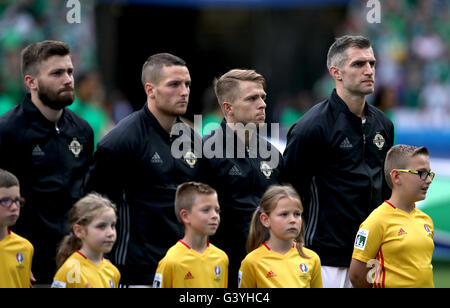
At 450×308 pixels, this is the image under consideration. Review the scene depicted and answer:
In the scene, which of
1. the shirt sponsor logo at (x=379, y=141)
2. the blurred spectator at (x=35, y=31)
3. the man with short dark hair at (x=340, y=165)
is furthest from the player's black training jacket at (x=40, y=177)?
the blurred spectator at (x=35, y=31)

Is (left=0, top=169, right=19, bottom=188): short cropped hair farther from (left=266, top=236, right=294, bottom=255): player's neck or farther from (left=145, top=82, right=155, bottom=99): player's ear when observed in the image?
(left=266, top=236, right=294, bottom=255): player's neck

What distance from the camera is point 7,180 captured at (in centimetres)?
548

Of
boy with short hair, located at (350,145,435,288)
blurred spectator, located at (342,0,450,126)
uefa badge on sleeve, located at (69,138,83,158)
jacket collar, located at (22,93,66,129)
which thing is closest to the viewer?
boy with short hair, located at (350,145,435,288)

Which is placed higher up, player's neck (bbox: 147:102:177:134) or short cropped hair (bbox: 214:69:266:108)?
short cropped hair (bbox: 214:69:266:108)

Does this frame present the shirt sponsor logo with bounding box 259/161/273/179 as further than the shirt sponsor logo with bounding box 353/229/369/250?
Yes

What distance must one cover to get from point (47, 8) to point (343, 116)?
13.1m

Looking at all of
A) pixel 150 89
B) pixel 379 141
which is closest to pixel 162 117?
pixel 150 89

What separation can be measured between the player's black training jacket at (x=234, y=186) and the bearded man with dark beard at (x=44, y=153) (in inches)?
39.7

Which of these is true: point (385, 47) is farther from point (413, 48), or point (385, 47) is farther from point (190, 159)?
point (190, 159)

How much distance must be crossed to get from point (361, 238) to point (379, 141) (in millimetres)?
994

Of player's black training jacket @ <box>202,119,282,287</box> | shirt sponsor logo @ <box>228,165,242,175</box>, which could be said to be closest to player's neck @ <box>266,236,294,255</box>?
player's black training jacket @ <box>202,119,282,287</box>

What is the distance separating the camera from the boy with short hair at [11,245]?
545 centimetres

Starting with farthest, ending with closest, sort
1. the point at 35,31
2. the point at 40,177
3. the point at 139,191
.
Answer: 1. the point at 35,31
2. the point at 40,177
3. the point at 139,191

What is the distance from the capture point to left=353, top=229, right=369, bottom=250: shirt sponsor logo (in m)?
5.60
